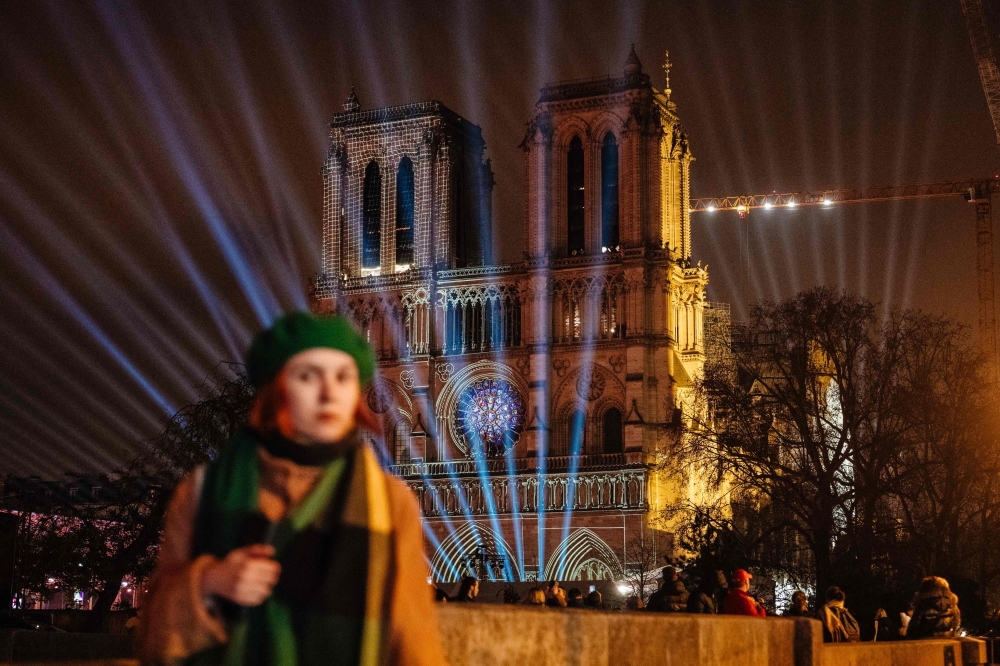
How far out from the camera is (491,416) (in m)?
56.6

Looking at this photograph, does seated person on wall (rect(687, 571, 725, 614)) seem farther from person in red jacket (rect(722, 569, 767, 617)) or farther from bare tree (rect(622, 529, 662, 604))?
bare tree (rect(622, 529, 662, 604))

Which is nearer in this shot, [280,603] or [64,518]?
[280,603]

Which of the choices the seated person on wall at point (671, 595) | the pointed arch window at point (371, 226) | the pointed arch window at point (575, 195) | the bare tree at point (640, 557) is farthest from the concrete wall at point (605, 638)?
the pointed arch window at point (371, 226)

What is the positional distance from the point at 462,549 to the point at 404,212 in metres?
12.8

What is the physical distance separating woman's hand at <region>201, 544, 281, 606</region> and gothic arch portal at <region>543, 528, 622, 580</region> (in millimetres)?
50496

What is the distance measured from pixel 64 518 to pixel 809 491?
1614cm

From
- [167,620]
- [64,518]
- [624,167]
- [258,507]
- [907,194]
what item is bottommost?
[167,620]

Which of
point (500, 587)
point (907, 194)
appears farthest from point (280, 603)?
point (907, 194)

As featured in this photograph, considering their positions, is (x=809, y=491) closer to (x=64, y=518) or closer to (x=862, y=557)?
(x=862, y=557)

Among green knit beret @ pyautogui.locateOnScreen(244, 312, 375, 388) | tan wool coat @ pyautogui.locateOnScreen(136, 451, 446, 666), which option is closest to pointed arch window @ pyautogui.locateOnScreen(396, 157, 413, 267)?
green knit beret @ pyautogui.locateOnScreen(244, 312, 375, 388)

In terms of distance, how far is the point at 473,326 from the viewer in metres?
57.5

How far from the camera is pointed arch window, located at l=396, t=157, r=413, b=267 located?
194 ft

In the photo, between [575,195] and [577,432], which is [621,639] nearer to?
[577,432]

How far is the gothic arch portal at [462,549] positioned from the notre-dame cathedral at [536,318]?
0.18 ft
